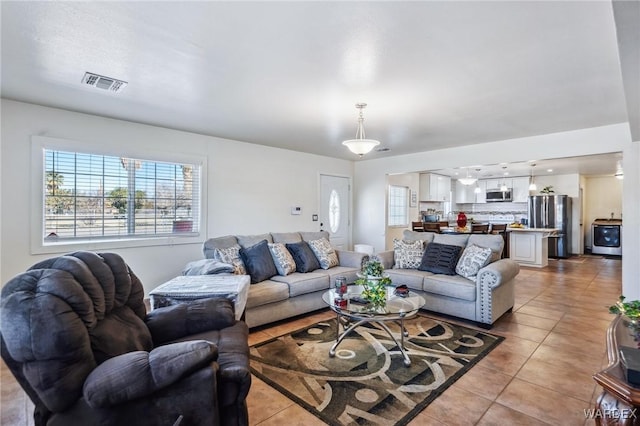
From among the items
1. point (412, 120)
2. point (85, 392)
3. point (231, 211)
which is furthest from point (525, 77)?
point (231, 211)

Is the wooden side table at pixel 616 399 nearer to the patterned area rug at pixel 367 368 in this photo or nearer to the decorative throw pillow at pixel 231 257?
the patterned area rug at pixel 367 368

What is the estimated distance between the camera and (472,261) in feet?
12.5

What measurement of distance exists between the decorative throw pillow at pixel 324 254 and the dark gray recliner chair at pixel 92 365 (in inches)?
106

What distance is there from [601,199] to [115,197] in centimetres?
1234

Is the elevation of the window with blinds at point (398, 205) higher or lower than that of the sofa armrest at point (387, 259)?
higher

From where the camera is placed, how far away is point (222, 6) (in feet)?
5.87

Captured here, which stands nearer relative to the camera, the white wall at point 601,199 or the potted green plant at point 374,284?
the potted green plant at point 374,284

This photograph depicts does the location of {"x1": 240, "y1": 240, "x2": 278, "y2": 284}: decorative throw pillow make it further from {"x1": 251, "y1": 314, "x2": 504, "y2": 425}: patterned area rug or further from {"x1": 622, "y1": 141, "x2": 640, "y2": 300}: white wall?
{"x1": 622, "y1": 141, "x2": 640, "y2": 300}: white wall

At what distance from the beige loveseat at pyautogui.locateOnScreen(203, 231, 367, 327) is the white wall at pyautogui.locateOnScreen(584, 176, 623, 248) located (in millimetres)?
9300

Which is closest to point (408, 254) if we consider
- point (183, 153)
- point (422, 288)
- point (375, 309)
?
point (422, 288)

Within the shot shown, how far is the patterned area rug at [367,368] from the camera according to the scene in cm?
208

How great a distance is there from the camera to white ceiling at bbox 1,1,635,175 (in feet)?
6.07

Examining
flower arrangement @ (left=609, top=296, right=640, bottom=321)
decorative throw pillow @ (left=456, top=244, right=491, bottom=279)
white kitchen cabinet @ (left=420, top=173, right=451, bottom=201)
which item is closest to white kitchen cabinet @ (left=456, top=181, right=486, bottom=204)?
white kitchen cabinet @ (left=420, top=173, right=451, bottom=201)

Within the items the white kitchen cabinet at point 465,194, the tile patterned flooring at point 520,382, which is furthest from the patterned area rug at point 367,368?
the white kitchen cabinet at point 465,194
